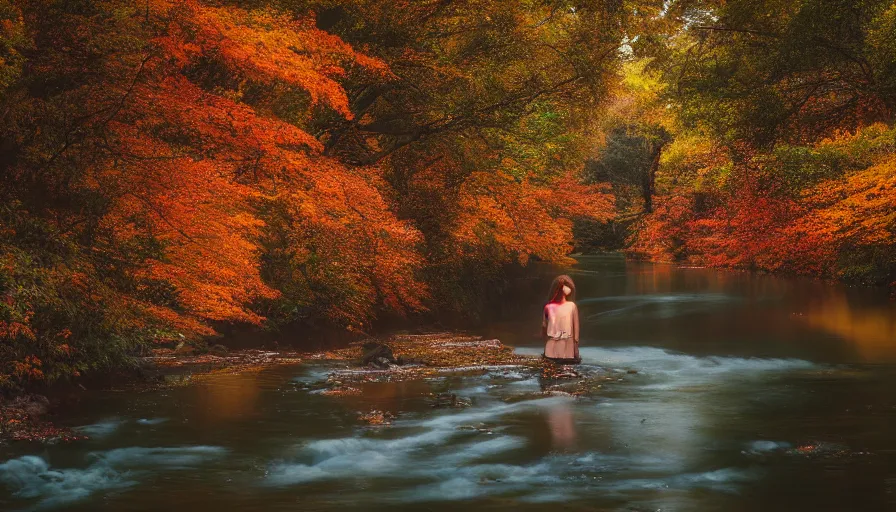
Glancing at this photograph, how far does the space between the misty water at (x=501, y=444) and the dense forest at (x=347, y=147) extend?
1.62 metres

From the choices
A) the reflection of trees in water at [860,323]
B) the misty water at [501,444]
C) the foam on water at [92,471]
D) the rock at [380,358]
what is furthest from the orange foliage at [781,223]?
the foam on water at [92,471]

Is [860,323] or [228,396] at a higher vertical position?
[860,323]

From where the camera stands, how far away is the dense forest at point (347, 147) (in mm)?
12023

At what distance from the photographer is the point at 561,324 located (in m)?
15.0

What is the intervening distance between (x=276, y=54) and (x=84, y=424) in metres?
6.75

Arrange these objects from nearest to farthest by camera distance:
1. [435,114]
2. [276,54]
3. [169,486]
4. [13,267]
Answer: [169,486], [13,267], [276,54], [435,114]

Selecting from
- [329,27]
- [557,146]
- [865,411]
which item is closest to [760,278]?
[557,146]

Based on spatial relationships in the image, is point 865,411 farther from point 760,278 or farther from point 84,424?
point 760,278

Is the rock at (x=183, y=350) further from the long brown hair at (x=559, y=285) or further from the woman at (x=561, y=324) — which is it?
the long brown hair at (x=559, y=285)

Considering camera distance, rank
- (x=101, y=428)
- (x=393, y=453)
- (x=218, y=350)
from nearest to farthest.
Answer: (x=393, y=453) → (x=101, y=428) → (x=218, y=350)

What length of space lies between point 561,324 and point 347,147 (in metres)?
10.3

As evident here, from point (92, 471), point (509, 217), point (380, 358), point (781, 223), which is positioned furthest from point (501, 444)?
point (781, 223)

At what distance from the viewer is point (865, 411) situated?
42.0 ft

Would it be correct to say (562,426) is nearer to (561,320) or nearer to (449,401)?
(449,401)
